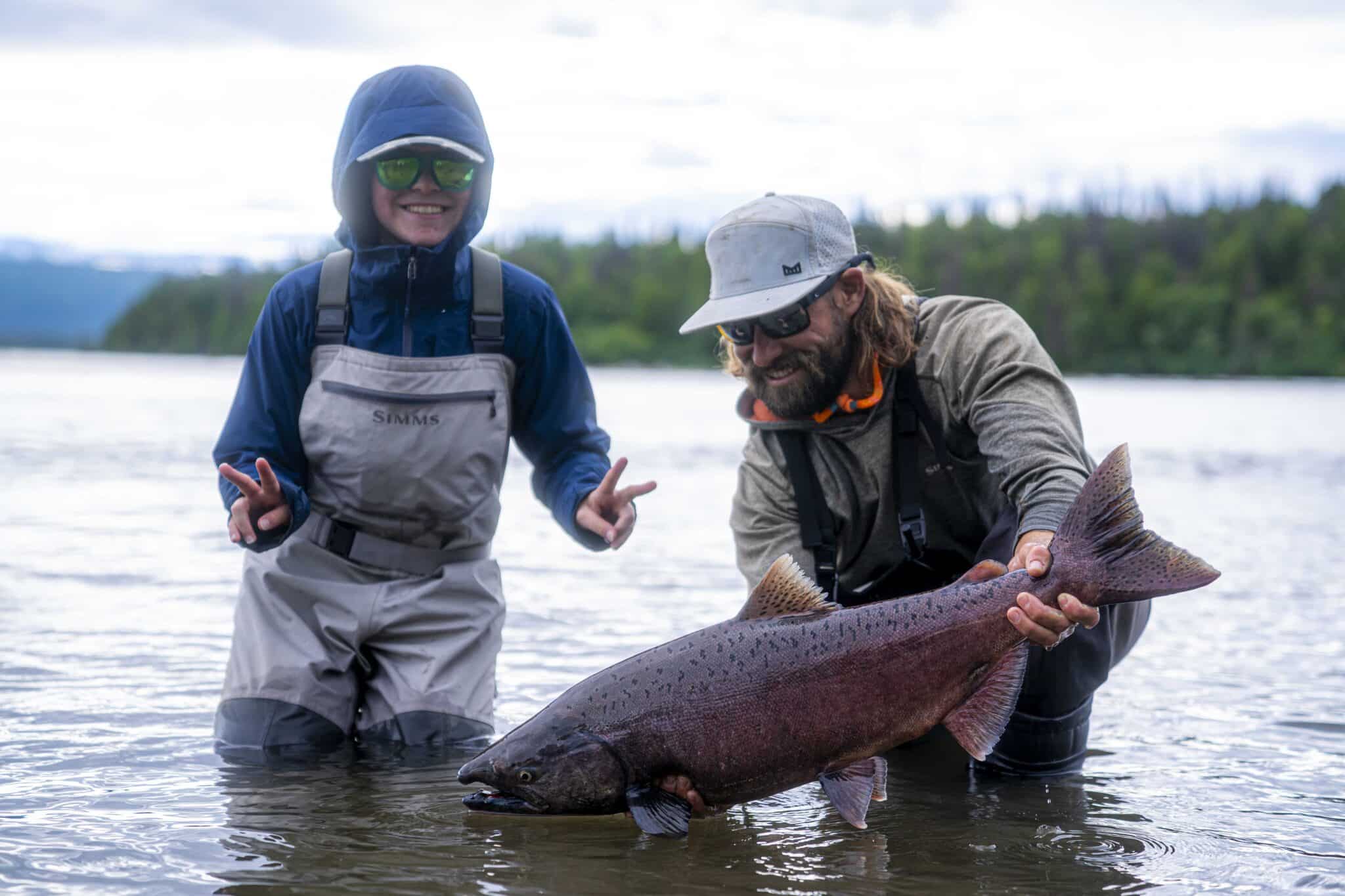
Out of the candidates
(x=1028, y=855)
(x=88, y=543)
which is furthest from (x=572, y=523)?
(x=88, y=543)

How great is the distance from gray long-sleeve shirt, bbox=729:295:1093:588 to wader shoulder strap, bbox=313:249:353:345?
60.7 inches

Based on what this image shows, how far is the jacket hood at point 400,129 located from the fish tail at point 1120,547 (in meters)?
2.58

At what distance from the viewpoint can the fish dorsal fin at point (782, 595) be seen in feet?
13.6

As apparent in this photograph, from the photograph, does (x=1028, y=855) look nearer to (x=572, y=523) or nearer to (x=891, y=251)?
(x=572, y=523)

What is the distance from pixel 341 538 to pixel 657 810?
74.6 inches

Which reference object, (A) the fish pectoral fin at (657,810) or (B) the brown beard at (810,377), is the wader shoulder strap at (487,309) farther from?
(A) the fish pectoral fin at (657,810)

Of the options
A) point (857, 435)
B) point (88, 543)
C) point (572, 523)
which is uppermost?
point (857, 435)

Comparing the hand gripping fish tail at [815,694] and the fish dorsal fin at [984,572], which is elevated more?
the fish dorsal fin at [984,572]

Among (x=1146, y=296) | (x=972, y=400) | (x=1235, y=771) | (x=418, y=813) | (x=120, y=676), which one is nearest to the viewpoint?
(x=418, y=813)

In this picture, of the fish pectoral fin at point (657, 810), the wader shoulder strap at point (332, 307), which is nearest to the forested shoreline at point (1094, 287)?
the wader shoulder strap at point (332, 307)

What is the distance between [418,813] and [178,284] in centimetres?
14708

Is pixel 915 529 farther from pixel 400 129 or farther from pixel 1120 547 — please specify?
pixel 400 129

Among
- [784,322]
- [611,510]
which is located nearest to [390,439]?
[611,510]

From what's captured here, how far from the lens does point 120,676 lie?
22.6ft
